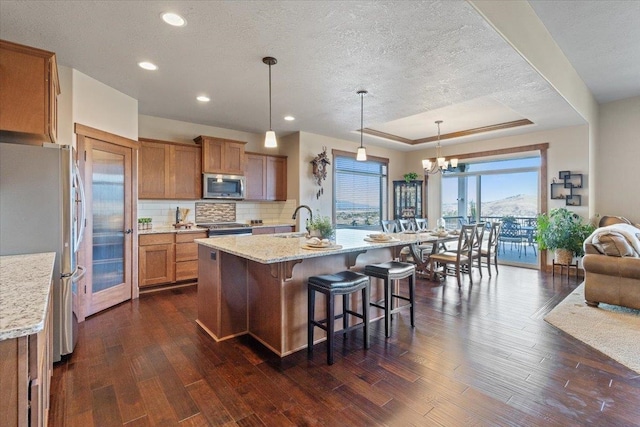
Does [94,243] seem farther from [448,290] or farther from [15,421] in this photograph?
[448,290]

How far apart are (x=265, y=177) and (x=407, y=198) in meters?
3.71

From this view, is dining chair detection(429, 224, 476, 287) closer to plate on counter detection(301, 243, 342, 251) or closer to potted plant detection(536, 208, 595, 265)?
potted plant detection(536, 208, 595, 265)

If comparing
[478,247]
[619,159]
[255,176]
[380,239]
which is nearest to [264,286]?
[380,239]

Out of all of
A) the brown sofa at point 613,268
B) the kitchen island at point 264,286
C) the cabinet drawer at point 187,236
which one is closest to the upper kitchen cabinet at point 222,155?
the cabinet drawer at point 187,236

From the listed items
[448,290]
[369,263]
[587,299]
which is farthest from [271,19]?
[587,299]

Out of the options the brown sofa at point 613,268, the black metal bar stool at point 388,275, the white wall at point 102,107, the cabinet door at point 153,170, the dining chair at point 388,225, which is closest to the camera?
the black metal bar stool at point 388,275

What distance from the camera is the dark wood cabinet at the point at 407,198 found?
7.77 m

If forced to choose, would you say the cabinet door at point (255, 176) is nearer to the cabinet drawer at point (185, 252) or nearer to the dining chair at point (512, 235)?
the cabinet drawer at point (185, 252)

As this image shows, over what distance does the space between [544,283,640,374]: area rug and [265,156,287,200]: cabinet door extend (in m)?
4.56

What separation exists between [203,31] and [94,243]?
266 cm

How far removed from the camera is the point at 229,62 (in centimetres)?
314

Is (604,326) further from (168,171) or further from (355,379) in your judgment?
(168,171)

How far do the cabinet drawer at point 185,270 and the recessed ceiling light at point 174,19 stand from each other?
3.31 meters

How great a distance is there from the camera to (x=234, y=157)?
5473 mm
